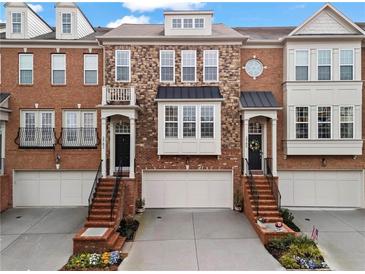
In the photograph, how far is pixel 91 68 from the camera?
14188 mm

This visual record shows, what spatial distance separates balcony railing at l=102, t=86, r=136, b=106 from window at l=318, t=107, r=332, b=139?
924cm

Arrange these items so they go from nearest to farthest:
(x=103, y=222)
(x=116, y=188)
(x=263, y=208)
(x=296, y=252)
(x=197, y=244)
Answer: (x=296, y=252)
(x=197, y=244)
(x=103, y=222)
(x=263, y=208)
(x=116, y=188)

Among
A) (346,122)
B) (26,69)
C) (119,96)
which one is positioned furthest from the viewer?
(26,69)

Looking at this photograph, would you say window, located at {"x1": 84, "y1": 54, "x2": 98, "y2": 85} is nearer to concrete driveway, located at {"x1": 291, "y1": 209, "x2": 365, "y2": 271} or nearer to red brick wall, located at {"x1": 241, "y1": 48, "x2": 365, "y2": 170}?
red brick wall, located at {"x1": 241, "y1": 48, "x2": 365, "y2": 170}

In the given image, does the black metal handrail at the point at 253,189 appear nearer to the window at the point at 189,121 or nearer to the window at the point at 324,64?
the window at the point at 189,121

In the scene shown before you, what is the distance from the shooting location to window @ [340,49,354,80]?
13.5 m

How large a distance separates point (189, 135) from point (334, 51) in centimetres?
839

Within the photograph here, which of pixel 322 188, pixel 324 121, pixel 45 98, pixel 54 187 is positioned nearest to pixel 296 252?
pixel 322 188

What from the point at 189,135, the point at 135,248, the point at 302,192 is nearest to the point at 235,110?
the point at 189,135

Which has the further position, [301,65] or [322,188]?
[322,188]

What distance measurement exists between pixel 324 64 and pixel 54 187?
1523 cm

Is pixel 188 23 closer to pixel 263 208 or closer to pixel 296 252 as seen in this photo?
pixel 263 208

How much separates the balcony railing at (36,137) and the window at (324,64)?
14.0 meters

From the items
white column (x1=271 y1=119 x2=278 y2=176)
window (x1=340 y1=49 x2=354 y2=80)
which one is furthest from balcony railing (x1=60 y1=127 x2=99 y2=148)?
window (x1=340 y1=49 x2=354 y2=80)
